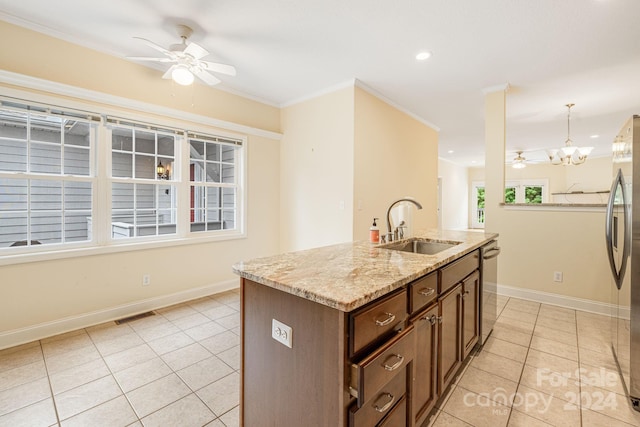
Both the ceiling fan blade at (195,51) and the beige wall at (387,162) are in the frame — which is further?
the beige wall at (387,162)

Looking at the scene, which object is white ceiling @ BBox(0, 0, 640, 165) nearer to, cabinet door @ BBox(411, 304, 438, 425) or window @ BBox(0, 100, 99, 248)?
window @ BBox(0, 100, 99, 248)

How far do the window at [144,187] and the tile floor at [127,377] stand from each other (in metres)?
1.13

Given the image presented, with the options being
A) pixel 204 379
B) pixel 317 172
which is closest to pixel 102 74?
pixel 317 172

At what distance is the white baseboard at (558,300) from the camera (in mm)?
3167

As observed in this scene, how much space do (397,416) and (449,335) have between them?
672 millimetres

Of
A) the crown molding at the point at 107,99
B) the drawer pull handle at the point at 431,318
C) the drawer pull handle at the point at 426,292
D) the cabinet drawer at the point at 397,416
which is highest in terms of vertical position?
the crown molding at the point at 107,99

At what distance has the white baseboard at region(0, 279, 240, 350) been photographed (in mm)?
2467

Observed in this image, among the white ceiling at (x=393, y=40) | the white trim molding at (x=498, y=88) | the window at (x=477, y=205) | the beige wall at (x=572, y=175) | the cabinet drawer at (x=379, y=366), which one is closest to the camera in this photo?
the cabinet drawer at (x=379, y=366)

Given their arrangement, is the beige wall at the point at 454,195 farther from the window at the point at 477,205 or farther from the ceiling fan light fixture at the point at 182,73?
the ceiling fan light fixture at the point at 182,73

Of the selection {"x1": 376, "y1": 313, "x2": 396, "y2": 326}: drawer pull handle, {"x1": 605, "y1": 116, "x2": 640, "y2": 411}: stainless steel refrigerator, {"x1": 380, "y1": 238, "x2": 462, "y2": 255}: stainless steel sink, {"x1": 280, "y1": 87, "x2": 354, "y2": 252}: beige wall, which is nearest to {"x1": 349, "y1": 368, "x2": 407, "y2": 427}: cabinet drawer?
{"x1": 376, "y1": 313, "x2": 396, "y2": 326}: drawer pull handle

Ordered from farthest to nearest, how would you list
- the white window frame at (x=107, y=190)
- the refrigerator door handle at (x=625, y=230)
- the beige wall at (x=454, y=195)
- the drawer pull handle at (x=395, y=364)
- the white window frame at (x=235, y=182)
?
1. the beige wall at (x=454, y=195)
2. the white window frame at (x=235, y=182)
3. the white window frame at (x=107, y=190)
4. the refrigerator door handle at (x=625, y=230)
5. the drawer pull handle at (x=395, y=364)

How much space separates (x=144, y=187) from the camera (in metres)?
3.79

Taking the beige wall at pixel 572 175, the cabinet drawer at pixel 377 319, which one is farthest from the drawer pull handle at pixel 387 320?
the beige wall at pixel 572 175

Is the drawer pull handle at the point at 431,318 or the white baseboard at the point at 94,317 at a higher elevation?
the drawer pull handle at the point at 431,318
